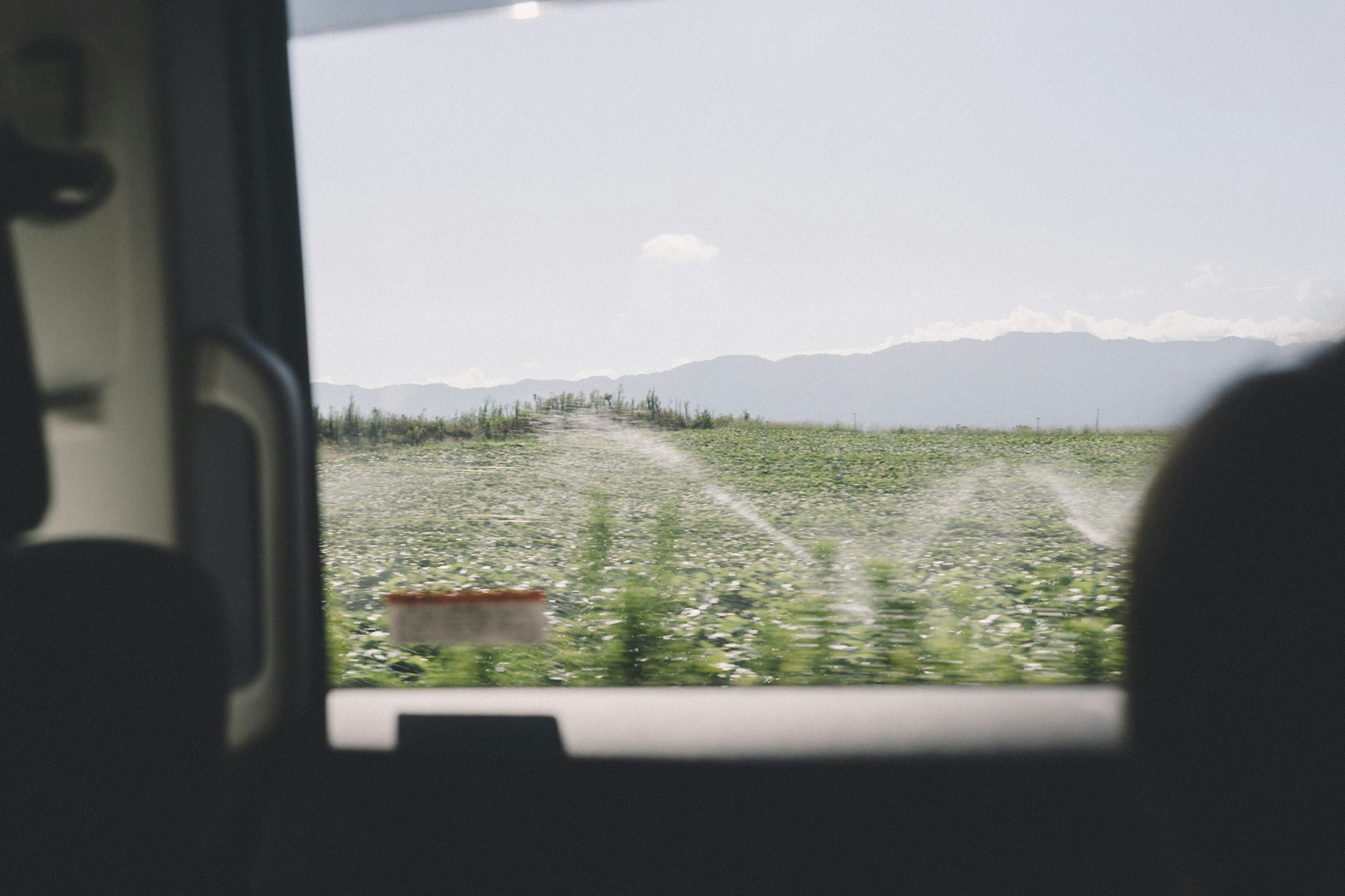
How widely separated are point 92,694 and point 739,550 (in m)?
1.24

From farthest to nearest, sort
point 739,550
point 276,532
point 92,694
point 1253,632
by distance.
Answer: point 739,550 → point 276,532 → point 92,694 → point 1253,632

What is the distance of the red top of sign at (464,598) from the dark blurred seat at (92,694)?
0.66 metres

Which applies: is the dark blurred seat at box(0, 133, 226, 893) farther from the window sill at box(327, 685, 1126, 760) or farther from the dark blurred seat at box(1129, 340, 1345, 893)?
the dark blurred seat at box(1129, 340, 1345, 893)

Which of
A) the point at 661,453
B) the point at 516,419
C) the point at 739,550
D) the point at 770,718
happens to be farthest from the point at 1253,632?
the point at 516,419

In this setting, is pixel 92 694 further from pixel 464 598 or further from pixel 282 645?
pixel 464 598

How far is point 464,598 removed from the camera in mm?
1503

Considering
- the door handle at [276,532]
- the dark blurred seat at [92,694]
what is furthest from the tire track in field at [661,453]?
the dark blurred seat at [92,694]

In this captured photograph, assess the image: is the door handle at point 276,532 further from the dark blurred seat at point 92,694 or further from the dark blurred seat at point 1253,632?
the dark blurred seat at point 1253,632

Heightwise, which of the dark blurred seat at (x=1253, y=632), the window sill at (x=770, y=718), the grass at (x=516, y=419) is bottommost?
the window sill at (x=770, y=718)

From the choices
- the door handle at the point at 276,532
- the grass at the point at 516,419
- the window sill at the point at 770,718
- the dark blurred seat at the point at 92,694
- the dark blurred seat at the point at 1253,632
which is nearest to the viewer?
the dark blurred seat at the point at 1253,632

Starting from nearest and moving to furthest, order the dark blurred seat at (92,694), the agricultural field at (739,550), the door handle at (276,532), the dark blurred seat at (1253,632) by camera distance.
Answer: the dark blurred seat at (1253,632) → the dark blurred seat at (92,694) → the door handle at (276,532) → the agricultural field at (739,550)

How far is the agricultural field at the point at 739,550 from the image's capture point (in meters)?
1.53

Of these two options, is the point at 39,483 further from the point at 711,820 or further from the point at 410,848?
the point at 711,820

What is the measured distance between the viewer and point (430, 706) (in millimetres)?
1522
